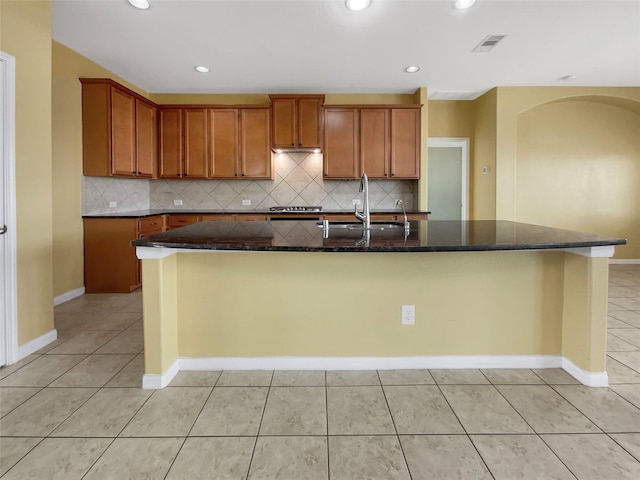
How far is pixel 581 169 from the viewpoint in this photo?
5699mm

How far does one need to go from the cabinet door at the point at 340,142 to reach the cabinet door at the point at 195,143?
1.66 meters

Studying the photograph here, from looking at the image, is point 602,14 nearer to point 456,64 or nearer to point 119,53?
point 456,64

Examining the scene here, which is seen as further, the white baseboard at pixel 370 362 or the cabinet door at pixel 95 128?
the cabinet door at pixel 95 128

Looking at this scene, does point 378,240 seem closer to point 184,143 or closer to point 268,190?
point 268,190

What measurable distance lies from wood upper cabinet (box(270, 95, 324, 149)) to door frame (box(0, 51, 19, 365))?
298 centimetres

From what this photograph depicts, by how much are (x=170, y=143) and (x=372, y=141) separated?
2749 millimetres

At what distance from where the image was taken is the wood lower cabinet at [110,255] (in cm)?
413

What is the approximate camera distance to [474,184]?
578 cm

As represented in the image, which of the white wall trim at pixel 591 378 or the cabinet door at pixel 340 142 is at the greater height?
the cabinet door at pixel 340 142

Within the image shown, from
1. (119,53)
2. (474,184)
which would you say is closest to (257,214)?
(119,53)

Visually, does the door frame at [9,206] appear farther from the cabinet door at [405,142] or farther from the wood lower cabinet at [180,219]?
the cabinet door at [405,142]

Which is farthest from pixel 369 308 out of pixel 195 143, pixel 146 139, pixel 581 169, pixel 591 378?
pixel 581 169

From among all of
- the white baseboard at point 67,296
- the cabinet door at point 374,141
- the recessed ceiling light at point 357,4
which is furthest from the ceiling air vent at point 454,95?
the white baseboard at point 67,296

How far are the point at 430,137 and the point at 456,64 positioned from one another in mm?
1604
